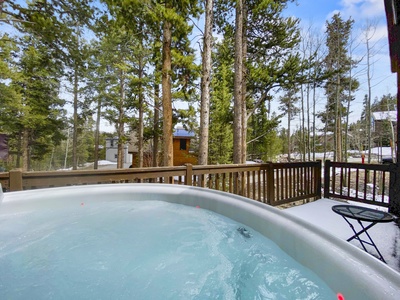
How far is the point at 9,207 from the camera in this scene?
2.25 meters

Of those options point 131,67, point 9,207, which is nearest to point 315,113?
point 131,67

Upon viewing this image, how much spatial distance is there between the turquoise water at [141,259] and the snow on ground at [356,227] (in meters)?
0.56

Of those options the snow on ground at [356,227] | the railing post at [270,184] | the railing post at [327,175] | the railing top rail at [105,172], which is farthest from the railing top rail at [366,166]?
the railing top rail at [105,172]

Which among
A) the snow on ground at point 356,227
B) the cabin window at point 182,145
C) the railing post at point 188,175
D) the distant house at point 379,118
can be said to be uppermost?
the distant house at point 379,118

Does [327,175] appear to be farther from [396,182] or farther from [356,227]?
[356,227]

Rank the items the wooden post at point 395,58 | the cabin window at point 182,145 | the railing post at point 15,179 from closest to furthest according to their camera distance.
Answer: the railing post at point 15,179, the wooden post at point 395,58, the cabin window at point 182,145

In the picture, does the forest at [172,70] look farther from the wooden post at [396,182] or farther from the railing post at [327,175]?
the wooden post at [396,182]

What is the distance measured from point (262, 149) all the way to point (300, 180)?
11.9 meters

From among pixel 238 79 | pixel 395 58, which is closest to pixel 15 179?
pixel 395 58

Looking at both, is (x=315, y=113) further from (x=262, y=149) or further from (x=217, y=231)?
(x=217, y=231)

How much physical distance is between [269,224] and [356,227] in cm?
175

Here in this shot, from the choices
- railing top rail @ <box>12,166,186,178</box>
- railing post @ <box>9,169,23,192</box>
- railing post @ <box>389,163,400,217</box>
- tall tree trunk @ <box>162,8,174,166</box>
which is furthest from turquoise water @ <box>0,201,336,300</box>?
tall tree trunk @ <box>162,8,174,166</box>

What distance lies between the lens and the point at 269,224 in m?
1.80

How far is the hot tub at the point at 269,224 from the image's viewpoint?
99cm
